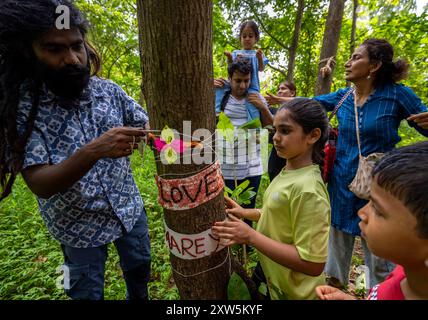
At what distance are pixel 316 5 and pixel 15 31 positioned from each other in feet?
20.1

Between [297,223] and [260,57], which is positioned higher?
[260,57]

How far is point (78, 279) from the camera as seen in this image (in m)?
1.42

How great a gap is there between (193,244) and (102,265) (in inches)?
26.0

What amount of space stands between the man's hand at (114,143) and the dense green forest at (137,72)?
87 cm

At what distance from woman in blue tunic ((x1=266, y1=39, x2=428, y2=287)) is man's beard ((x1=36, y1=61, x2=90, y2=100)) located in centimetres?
179

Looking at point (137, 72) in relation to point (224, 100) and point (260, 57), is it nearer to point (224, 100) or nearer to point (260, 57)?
point (260, 57)

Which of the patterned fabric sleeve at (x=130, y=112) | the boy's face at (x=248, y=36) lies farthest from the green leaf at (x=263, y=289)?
the boy's face at (x=248, y=36)

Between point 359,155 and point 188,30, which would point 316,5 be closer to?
point 359,155

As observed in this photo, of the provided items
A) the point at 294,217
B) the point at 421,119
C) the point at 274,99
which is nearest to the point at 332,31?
the point at 274,99

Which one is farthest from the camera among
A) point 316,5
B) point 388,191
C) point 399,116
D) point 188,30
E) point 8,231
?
point 316,5

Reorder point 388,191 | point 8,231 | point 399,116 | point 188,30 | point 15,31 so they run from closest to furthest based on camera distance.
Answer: point 388,191 → point 188,30 → point 15,31 → point 399,116 → point 8,231

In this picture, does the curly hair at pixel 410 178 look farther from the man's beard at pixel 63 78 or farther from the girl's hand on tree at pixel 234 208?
the man's beard at pixel 63 78

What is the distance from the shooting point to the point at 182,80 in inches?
41.1
